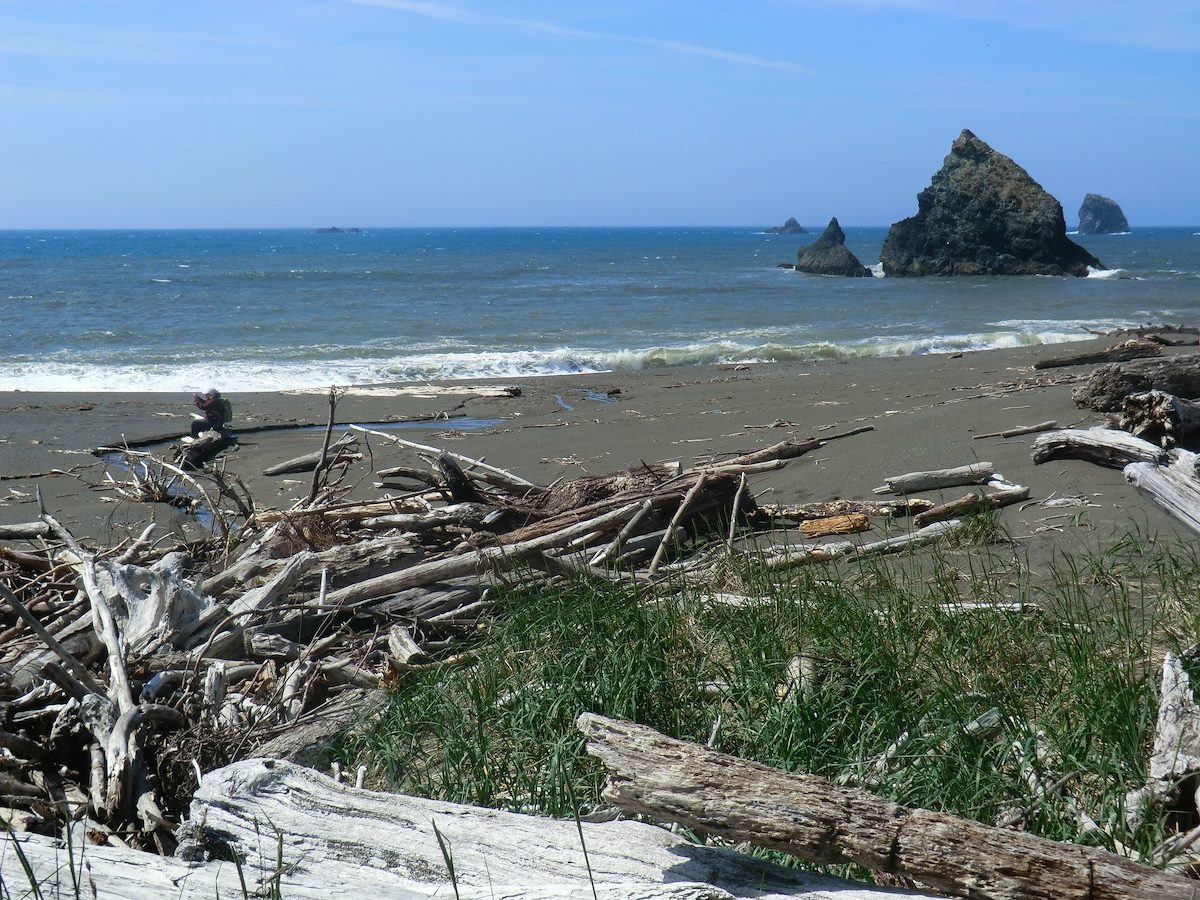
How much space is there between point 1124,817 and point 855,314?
28.2 m

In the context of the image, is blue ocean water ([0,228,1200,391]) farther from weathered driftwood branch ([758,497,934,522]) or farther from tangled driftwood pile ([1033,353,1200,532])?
tangled driftwood pile ([1033,353,1200,532])

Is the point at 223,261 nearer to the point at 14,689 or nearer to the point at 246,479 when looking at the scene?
the point at 246,479

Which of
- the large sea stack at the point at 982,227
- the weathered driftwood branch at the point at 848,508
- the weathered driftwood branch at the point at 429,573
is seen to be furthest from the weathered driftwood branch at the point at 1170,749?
the large sea stack at the point at 982,227

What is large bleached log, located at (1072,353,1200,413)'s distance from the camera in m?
7.44

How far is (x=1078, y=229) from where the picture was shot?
163m

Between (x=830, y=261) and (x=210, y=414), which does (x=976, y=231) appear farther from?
(x=210, y=414)

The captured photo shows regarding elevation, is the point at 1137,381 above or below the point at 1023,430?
above

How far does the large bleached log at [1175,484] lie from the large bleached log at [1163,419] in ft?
2.74

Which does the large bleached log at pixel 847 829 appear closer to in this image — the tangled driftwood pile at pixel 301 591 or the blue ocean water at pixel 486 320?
the tangled driftwood pile at pixel 301 591

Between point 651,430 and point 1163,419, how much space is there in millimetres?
5307

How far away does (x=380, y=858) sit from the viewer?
7.54 feet

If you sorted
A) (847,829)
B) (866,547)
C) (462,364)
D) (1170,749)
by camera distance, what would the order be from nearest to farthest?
(847,829) < (1170,749) < (866,547) < (462,364)

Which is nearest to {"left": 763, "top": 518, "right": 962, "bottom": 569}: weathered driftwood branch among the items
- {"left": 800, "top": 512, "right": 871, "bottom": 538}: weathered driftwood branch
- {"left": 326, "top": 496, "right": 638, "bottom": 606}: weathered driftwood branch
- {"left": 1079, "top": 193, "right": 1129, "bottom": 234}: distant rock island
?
{"left": 800, "top": 512, "right": 871, "bottom": 538}: weathered driftwood branch

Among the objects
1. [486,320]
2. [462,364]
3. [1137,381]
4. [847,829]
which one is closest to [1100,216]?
[486,320]
